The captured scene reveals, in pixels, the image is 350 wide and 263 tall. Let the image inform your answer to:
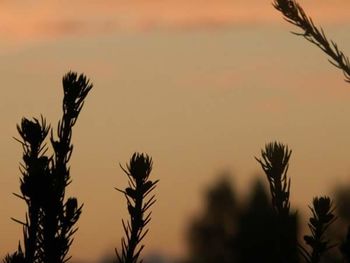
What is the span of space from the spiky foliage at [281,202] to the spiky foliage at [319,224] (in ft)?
0.25

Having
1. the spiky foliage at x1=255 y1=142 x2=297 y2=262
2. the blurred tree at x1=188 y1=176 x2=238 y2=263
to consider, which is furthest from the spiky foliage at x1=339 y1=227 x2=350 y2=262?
the blurred tree at x1=188 y1=176 x2=238 y2=263

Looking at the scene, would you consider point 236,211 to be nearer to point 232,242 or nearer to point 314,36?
point 232,242

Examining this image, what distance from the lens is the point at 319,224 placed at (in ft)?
14.9

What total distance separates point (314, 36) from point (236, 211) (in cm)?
6179

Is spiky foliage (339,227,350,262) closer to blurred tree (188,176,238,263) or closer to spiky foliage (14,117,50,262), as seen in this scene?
spiky foliage (14,117,50,262)

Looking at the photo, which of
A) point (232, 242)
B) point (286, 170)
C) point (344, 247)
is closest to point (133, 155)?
point (286, 170)

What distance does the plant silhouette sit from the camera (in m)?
4.07

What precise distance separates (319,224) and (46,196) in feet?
3.24

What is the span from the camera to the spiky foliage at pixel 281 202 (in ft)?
14.4

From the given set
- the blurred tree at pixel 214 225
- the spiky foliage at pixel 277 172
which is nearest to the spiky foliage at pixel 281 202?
the spiky foliage at pixel 277 172

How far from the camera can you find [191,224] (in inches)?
2749

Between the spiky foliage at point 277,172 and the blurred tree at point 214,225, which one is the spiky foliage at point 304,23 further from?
the blurred tree at point 214,225

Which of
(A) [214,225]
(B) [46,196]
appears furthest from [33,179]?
(A) [214,225]

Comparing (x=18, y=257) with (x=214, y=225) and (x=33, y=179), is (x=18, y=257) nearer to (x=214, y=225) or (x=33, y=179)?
(x=33, y=179)
